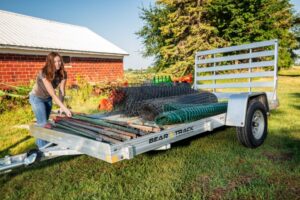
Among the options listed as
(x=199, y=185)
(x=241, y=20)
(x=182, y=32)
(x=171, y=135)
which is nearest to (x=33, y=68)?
(x=171, y=135)

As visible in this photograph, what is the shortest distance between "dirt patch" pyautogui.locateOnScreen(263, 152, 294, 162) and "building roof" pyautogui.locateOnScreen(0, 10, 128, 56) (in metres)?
10.6

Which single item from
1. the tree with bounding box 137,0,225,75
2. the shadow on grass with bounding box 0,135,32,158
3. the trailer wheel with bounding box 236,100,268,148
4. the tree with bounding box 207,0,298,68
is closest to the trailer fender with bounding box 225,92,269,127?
the trailer wheel with bounding box 236,100,268,148

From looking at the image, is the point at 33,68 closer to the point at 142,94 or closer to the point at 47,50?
the point at 47,50

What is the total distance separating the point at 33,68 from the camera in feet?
40.2

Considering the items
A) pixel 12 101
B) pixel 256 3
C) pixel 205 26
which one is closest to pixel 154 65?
pixel 205 26

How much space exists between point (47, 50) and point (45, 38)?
1903 mm

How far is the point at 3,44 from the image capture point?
10.6 m

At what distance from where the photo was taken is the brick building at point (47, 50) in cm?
1136

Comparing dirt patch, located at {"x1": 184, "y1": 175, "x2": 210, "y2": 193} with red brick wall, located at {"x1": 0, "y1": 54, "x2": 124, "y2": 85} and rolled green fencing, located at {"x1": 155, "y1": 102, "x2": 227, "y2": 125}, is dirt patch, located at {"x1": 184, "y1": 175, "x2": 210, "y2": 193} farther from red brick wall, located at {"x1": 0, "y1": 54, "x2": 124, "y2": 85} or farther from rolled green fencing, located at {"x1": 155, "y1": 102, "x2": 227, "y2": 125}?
red brick wall, located at {"x1": 0, "y1": 54, "x2": 124, "y2": 85}

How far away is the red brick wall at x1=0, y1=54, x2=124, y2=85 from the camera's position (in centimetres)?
1115

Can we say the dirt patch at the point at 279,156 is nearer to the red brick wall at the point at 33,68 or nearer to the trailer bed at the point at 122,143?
the trailer bed at the point at 122,143

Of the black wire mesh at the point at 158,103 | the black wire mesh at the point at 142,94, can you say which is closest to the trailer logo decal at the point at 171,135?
the black wire mesh at the point at 158,103

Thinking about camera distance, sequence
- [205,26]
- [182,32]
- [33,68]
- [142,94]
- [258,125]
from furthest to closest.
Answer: [182,32] < [205,26] < [33,68] < [142,94] < [258,125]

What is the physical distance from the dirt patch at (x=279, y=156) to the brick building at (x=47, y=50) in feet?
34.9
